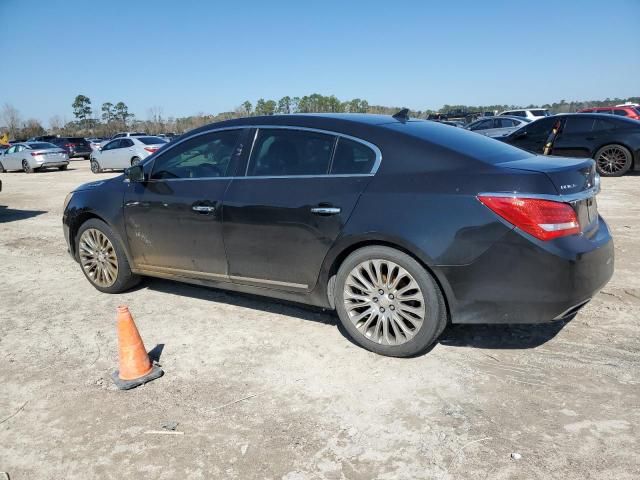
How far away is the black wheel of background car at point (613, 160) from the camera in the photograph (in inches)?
479

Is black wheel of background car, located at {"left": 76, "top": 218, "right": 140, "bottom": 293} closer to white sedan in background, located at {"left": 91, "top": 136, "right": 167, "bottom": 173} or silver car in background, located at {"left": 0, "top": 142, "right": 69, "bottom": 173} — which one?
white sedan in background, located at {"left": 91, "top": 136, "right": 167, "bottom": 173}

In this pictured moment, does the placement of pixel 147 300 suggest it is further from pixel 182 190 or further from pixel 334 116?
pixel 334 116

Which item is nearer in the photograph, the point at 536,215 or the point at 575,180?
the point at 536,215

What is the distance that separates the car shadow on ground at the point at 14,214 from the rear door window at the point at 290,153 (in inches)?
323

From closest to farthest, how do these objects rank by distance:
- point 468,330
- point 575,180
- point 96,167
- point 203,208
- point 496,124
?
point 575,180 < point 468,330 < point 203,208 < point 496,124 < point 96,167

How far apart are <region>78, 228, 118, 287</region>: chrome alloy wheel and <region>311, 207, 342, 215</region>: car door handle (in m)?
2.41

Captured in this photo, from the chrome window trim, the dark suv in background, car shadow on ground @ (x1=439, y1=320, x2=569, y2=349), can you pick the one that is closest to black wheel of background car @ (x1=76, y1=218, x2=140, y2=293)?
the chrome window trim

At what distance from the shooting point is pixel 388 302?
3521 mm

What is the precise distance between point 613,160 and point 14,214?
530 inches

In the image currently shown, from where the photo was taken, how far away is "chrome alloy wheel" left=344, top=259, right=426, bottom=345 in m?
3.45

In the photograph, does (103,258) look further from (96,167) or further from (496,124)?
(496,124)

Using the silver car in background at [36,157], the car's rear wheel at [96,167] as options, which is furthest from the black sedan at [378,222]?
the silver car in background at [36,157]

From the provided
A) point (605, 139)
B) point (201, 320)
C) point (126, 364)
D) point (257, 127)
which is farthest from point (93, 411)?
point (605, 139)

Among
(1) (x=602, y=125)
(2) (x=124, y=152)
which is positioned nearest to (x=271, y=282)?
(1) (x=602, y=125)
